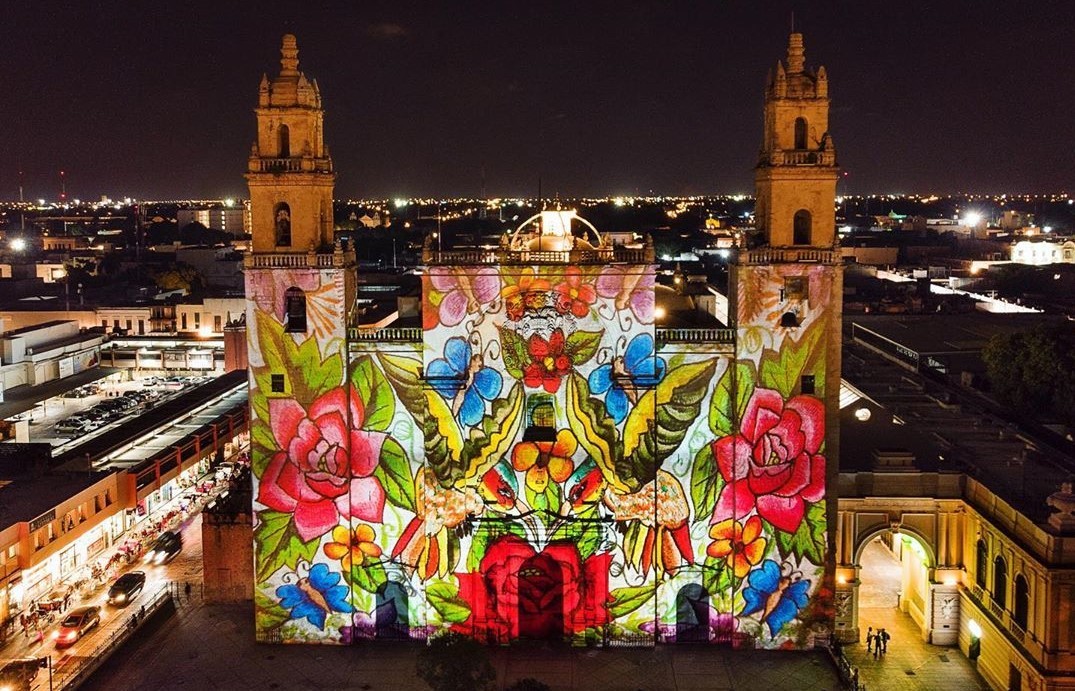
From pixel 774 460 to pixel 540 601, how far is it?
8.50 m

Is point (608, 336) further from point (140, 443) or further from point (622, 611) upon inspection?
point (140, 443)

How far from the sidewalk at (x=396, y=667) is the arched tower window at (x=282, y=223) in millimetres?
12631

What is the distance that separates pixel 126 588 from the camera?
34375mm

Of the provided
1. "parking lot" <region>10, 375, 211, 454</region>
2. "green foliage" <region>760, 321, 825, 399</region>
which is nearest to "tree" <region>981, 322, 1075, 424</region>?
"green foliage" <region>760, 321, 825, 399</region>

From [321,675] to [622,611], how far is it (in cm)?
922

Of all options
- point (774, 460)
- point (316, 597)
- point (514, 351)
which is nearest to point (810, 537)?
point (774, 460)

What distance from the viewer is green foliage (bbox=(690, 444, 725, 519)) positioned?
1186 inches

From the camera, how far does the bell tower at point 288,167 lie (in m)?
30.7

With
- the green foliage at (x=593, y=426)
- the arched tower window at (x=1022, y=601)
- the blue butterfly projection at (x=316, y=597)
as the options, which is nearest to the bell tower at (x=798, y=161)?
the green foliage at (x=593, y=426)

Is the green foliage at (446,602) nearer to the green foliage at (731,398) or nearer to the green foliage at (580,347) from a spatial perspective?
the green foliage at (580,347)

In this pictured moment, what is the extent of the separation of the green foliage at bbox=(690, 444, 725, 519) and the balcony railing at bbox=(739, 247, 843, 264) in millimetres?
5854

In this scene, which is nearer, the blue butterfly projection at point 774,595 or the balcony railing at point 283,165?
the blue butterfly projection at point 774,595

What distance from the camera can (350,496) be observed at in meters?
30.7

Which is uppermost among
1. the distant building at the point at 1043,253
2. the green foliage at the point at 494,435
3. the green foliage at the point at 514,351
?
the distant building at the point at 1043,253
